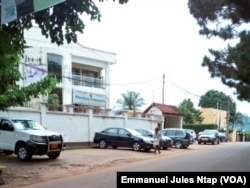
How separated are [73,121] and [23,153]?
9972mm

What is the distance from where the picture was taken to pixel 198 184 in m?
7.51

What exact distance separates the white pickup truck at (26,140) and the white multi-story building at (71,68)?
16014 millimetres

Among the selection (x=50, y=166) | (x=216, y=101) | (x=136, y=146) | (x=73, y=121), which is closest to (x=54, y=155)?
(x=50, y=166)

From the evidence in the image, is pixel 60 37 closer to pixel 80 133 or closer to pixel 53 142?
pixel 53 142

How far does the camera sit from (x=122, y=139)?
1096 inches

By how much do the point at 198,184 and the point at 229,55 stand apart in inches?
696

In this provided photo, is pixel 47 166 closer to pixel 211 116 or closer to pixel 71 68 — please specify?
pixel 71 68

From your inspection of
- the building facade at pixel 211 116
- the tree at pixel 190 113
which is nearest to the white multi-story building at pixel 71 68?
the tree at pixel 190 113

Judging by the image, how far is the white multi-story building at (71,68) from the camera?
3700 centimetres

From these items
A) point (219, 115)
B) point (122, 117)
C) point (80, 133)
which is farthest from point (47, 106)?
point (219, 115)

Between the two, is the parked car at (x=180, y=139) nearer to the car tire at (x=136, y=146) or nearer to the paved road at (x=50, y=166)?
the car tire at (x=136, y=146)

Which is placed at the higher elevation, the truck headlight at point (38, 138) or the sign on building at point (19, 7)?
the sign on building at point (19, 7)

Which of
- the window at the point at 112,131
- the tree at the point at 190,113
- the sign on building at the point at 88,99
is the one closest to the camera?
the window at the point at 112,131

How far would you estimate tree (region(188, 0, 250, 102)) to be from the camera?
17750mm
